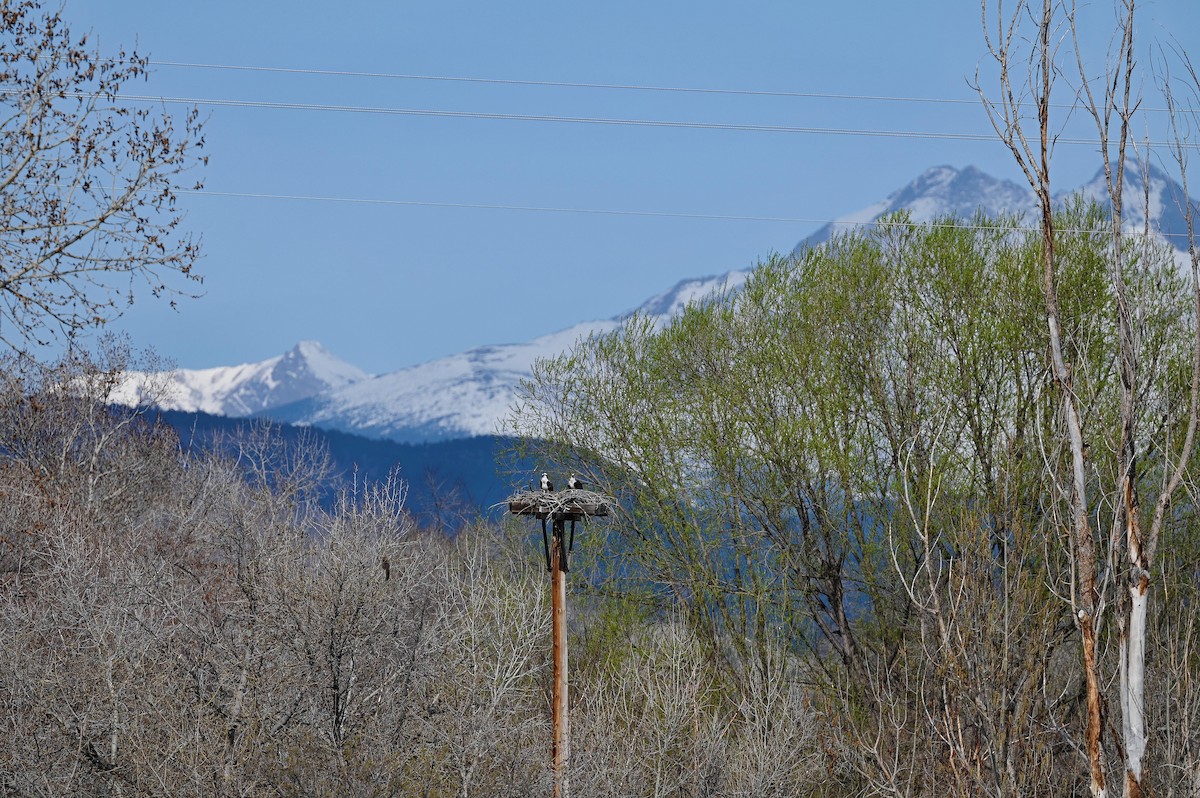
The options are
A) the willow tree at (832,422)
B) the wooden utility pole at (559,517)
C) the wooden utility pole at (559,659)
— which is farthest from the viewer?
the willow tree at (832,422)

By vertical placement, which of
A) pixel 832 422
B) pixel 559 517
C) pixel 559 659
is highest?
pixel 832 422

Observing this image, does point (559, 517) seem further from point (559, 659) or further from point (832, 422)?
point (832, 422)

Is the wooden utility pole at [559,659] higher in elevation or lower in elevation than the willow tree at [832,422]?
lower

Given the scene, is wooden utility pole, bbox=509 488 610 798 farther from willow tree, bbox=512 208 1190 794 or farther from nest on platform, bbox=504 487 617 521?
willow tree, bbox=512 208 1190 794

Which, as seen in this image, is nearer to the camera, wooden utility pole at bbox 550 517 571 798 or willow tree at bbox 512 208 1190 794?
wooden utility pole at bbox 550 517 571 798

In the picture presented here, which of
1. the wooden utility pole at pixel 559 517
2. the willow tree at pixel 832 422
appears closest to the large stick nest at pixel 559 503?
the wooden utility pole at pixel 559 517

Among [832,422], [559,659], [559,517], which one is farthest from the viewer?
[832,422]

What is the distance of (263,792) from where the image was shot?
39.8 ft

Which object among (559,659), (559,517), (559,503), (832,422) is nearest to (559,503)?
(559,503)

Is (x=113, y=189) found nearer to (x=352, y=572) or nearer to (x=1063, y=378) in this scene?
(x=352, y=572)

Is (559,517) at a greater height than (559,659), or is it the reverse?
(559,517)

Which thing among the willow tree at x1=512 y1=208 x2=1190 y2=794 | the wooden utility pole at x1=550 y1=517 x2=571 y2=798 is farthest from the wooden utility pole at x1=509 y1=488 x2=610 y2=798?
the willow tree at x1=512 y1=208 x2=1190 y2=794

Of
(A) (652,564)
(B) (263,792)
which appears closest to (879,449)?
(A) (652,564)

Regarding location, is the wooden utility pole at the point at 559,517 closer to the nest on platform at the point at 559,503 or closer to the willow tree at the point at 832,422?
the nest on platform at the point at 559,503
